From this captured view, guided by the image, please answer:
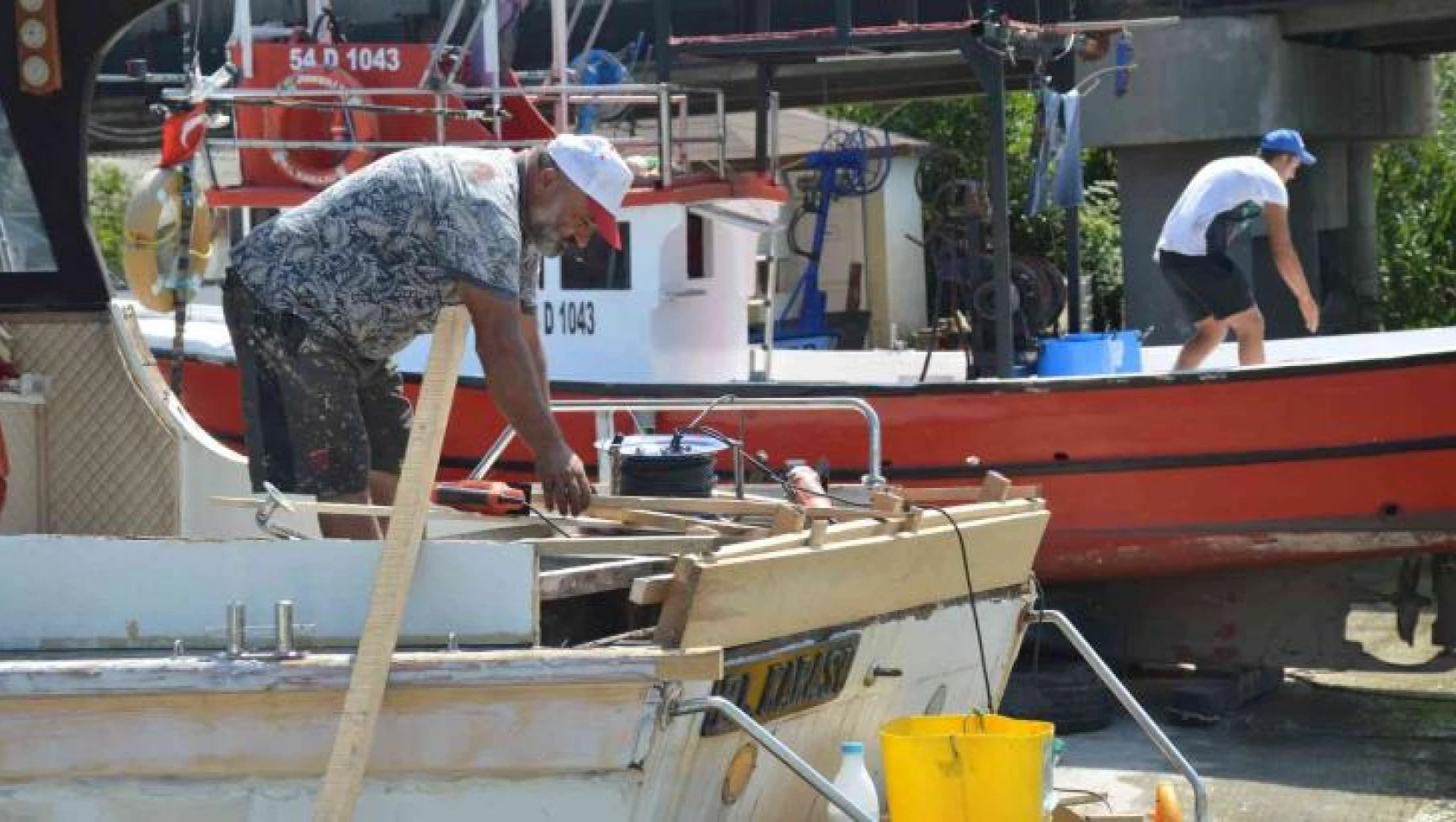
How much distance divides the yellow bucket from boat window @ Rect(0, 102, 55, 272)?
96.7 inches

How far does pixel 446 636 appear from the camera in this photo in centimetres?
450

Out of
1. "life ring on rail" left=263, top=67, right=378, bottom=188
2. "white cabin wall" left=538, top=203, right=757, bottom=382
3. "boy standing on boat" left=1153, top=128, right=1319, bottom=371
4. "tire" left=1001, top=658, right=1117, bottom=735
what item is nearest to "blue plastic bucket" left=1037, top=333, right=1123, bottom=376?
"boy standing on boat" left=1153, top=128, right=1319, bottom=371

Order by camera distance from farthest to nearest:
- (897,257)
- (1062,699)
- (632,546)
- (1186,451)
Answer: (897,257) < (1186,451) < (1062,699) < (632,546)

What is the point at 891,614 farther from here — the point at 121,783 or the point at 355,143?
the point at 355,143

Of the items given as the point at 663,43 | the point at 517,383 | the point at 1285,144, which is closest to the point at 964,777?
the point at 517,383

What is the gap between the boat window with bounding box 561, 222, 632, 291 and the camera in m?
10.4

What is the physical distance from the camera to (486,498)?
5559mm

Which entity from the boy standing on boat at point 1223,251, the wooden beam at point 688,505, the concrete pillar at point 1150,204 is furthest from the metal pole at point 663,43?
the concrete pillar at point 1150,204

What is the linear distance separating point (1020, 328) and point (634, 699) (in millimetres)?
6813

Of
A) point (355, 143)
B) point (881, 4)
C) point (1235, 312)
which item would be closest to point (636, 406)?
point (355, 143)

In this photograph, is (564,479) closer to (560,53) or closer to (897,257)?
(560,53)

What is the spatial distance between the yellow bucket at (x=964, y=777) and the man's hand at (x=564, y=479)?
83cm

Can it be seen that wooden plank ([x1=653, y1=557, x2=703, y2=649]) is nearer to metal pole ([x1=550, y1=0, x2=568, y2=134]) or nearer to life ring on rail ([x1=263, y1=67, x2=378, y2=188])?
metal pole ([x1=550, y1=0, x2=568, y2=134])

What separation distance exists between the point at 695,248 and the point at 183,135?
2.39 m
